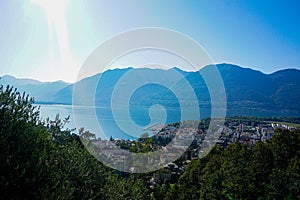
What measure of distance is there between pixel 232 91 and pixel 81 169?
96.0 meters

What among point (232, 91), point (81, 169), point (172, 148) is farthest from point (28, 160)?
point (232, 91)

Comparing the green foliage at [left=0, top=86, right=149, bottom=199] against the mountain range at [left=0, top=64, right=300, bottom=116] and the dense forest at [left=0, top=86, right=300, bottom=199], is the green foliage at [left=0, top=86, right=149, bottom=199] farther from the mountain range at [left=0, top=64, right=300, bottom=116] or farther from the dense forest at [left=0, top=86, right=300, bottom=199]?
the mountain range at [left=0, top=64, right=300, bottom=116]

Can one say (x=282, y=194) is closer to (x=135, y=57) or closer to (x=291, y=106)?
(x=135, y=57)

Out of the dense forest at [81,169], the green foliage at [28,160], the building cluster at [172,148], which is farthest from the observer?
the building cluster at [172,148]

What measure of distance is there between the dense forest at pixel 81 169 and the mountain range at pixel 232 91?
20.3 m

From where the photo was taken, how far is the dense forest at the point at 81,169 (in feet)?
12.6

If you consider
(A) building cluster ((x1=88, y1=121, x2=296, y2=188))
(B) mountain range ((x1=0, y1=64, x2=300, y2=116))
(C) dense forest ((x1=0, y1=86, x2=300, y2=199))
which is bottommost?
(A) building cluster ((x1=88, y1=121, x2=296, y2=188))

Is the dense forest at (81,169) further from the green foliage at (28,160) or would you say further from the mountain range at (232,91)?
the mountain range at (232,91)

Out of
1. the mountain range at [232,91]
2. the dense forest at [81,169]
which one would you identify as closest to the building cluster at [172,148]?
the dense forest at [81,169]

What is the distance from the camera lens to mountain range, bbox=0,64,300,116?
5244 centimetres

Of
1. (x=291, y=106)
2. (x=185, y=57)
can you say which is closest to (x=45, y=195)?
(x=185, y=57)

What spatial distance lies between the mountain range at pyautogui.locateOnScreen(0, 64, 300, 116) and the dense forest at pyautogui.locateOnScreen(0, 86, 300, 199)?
20286 mm

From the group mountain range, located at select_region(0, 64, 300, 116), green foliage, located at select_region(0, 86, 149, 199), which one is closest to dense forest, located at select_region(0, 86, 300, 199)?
green foliage, located at select_region(0, 86, 149, 199)

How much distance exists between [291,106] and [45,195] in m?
82.3
